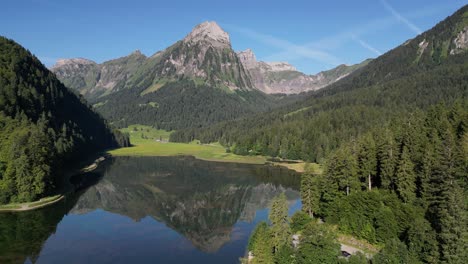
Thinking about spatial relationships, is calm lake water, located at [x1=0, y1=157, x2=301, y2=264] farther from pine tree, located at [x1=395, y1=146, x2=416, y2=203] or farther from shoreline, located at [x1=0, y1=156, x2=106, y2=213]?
pine tree, located at [x1=395, y1=146, x2=416, y2=203]

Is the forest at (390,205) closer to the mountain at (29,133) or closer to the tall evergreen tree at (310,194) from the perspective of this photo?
the tall evergreen tree at (310,194)

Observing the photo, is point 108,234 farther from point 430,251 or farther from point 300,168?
point 300,168

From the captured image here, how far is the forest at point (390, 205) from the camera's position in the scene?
153 ft

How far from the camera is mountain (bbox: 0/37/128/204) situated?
9488cm

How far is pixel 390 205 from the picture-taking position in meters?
62.8

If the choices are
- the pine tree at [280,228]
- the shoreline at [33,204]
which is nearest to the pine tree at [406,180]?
the pine tree at [280,228]

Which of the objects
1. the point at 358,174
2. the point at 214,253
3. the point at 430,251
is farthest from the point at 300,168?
the point at 430,251

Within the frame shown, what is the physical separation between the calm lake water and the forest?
1529cm

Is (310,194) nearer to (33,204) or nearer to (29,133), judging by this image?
(33,204)

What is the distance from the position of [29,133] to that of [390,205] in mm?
98999

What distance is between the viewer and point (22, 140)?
329 ft

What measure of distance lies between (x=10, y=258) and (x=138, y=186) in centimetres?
7190

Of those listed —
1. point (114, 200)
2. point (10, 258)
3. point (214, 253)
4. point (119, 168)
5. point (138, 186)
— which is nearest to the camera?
point (10, 258)

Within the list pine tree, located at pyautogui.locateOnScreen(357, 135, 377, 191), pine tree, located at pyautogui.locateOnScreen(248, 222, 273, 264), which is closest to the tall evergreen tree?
pine tree, located at pyautogui.locateOnScreen(357, 135, 377, 191)
